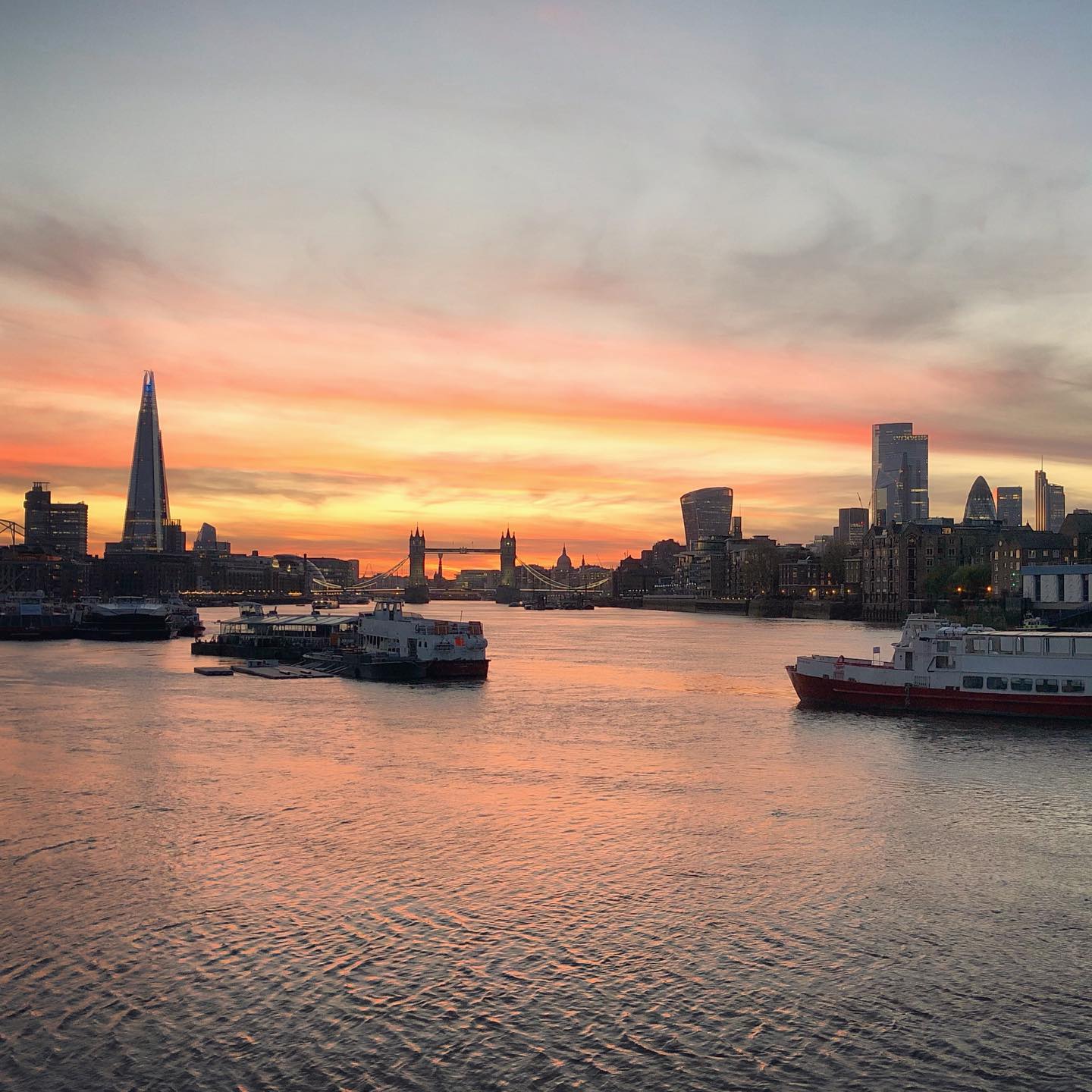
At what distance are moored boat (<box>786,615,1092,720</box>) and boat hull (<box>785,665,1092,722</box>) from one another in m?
0.04

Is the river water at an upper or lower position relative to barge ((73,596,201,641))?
lower

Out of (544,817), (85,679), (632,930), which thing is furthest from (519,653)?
(632,930)

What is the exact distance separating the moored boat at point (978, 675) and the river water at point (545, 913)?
18.0 ft

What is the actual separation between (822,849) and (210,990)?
63.8 feet

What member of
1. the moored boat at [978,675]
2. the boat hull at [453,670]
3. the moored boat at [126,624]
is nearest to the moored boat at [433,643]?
the boat hull at [453,670]

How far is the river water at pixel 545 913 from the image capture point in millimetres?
19984

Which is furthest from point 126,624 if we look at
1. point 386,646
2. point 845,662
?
point 845,662

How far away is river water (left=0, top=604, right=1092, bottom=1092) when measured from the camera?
20.0m

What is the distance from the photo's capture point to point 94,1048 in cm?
2006

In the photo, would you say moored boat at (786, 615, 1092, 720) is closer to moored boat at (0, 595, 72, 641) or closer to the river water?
the river water

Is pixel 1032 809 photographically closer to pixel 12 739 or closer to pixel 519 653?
pixel 12 739

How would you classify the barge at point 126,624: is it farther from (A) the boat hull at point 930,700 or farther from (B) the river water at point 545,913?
(A) the boat hull at point 930,700

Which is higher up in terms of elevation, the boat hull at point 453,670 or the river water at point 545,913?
the boat hull at point 453,670

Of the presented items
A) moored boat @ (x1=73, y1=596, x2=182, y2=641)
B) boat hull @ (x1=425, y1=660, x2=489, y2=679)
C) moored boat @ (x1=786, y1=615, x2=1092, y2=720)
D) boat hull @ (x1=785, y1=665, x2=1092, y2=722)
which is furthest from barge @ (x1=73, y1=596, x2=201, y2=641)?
moored boat @ (x1=786, y1=615, x2=1092, y2=720)
